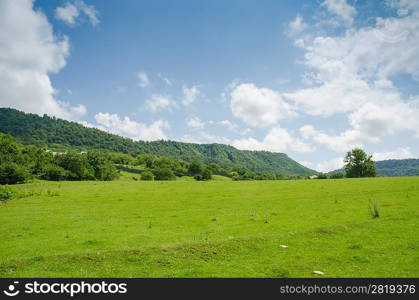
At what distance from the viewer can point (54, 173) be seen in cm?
10762

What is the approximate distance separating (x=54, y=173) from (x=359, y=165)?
115917mm

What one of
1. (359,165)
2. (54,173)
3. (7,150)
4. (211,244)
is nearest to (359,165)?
(359,165)

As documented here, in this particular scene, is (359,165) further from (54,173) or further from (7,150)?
(7,150)

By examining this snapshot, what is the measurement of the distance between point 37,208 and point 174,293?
104 ft

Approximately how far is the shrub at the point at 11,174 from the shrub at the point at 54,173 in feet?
65.7

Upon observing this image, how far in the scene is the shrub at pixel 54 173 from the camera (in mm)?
107812

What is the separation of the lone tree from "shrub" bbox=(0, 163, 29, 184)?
111544 mm

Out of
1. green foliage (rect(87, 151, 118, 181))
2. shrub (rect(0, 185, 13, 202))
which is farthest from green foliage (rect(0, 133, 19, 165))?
shrub (rect(0, 185, 13, 202))

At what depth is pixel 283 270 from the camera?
402 inches

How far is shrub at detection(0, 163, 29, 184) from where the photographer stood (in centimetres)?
8400

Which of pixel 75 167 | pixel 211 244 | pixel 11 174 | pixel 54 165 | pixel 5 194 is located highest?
pixel 54 165

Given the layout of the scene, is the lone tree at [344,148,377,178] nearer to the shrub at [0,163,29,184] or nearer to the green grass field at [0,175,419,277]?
the green grass field at [0,175,419,277]

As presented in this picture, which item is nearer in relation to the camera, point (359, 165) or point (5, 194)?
point (5, 194)

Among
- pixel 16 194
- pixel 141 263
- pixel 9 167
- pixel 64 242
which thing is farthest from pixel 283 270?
pixel 9 167
